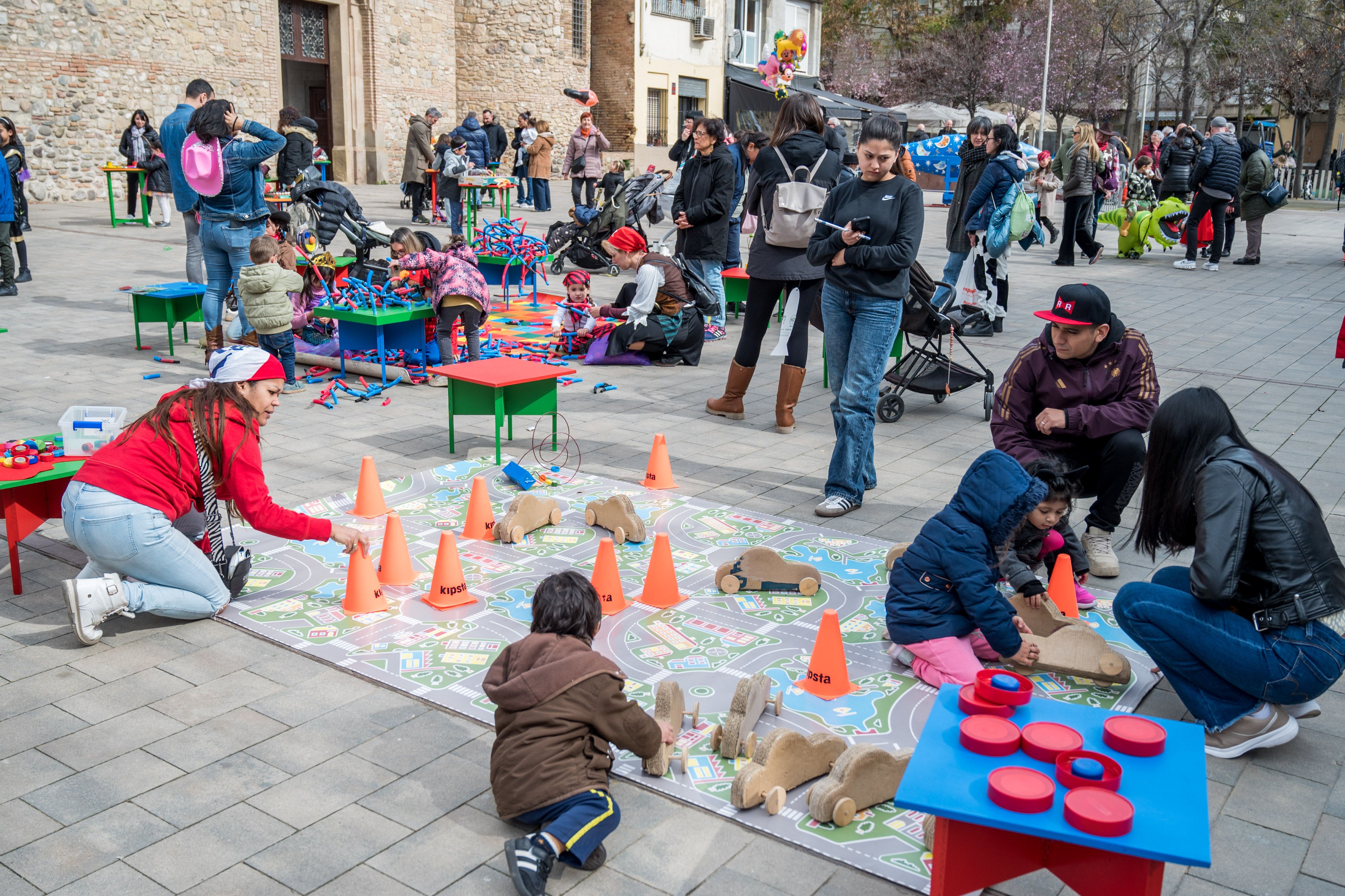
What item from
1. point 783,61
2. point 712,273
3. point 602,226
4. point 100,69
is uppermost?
point 100,69

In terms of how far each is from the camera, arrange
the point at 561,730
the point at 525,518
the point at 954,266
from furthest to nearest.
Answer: the point at 954,266
the point at 525,518
the point at 561,730

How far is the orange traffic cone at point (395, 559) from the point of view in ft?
15.9

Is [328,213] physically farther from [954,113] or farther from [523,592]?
[954,113]

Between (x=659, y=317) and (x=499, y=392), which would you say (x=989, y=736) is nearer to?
(x=499, y=392)

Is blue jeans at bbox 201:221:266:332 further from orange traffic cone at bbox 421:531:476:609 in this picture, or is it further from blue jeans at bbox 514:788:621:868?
blue jeans at bbox 514:788:621:868

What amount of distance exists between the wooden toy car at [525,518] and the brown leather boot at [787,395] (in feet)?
7.18

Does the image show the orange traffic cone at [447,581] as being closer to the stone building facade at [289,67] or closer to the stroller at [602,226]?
the stroller at [602,226]

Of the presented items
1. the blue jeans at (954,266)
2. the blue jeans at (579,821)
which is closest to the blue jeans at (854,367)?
the blue jeans at (579,821)

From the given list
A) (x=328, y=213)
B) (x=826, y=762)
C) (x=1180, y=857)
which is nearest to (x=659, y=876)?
(x=826, y=762)

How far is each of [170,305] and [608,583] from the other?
20.5 ft

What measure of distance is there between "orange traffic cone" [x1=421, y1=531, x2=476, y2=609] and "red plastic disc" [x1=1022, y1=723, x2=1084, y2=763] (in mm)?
2606

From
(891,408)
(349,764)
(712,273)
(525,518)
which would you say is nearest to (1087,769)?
(349,764)

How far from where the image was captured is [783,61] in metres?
11.9

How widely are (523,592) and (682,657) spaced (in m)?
0.91
